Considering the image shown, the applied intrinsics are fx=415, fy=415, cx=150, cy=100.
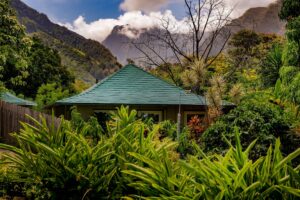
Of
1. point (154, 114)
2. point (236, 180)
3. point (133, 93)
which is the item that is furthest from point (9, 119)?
point (236, 180)

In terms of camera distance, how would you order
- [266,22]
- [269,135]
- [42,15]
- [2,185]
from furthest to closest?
[42,15] → [266,22] → [269,135] → [2,185]

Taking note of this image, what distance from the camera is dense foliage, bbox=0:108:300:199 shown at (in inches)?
92.6

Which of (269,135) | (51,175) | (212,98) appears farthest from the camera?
(212,98)

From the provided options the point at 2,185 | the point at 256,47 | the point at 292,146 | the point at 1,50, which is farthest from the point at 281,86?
the point at 256,47

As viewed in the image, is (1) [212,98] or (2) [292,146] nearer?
(2) [292,146]

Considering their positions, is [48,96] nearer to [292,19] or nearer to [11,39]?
[11,39]

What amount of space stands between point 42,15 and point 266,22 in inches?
3354

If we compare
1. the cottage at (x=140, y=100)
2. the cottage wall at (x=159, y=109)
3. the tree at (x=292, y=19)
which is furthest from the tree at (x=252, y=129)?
the cottage wall at (x=159, y=109)

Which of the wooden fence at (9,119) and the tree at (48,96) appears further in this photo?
the tree at (48,96)

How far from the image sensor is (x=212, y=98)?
13.4 m

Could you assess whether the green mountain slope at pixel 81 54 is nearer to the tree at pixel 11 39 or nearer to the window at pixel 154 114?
the window at pixel 154 114

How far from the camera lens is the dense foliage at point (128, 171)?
7.72ft

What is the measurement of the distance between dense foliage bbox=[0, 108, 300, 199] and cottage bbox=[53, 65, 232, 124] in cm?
1722

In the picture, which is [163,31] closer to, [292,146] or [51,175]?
[292,146]
